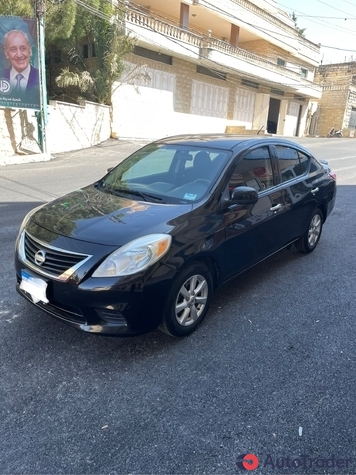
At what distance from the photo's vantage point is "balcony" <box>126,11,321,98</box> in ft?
55.7

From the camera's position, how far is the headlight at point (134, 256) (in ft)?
8.23

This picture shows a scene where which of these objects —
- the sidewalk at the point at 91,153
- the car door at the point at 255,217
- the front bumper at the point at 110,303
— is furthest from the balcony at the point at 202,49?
the front bumper at the point at 110,303

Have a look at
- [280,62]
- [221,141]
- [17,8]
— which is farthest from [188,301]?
[280,62]

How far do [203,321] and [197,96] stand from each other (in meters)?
21.8

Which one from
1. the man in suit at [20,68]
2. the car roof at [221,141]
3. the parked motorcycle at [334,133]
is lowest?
the car roof at [221,141]

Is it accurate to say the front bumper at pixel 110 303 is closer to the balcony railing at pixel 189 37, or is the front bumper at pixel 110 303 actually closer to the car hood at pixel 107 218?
the car hood at pixel 107 218

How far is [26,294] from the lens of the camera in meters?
2.86

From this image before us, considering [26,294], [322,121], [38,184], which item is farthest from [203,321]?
[322,121]

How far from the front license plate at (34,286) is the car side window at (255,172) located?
5.93 feet

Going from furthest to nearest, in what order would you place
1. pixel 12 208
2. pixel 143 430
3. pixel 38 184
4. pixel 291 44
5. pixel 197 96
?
pixel 291 44, pixel 197 96, pixel 38 184, pixel 12 208, pixel 143 430

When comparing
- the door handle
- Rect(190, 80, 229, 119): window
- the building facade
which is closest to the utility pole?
the building facade

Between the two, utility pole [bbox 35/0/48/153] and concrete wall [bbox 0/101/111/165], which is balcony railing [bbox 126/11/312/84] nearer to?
concrete wall [bbox 0/101/111/165]

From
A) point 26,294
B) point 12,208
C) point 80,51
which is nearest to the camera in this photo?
point 26,294

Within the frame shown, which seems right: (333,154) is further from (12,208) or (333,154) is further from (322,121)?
(322,121)
